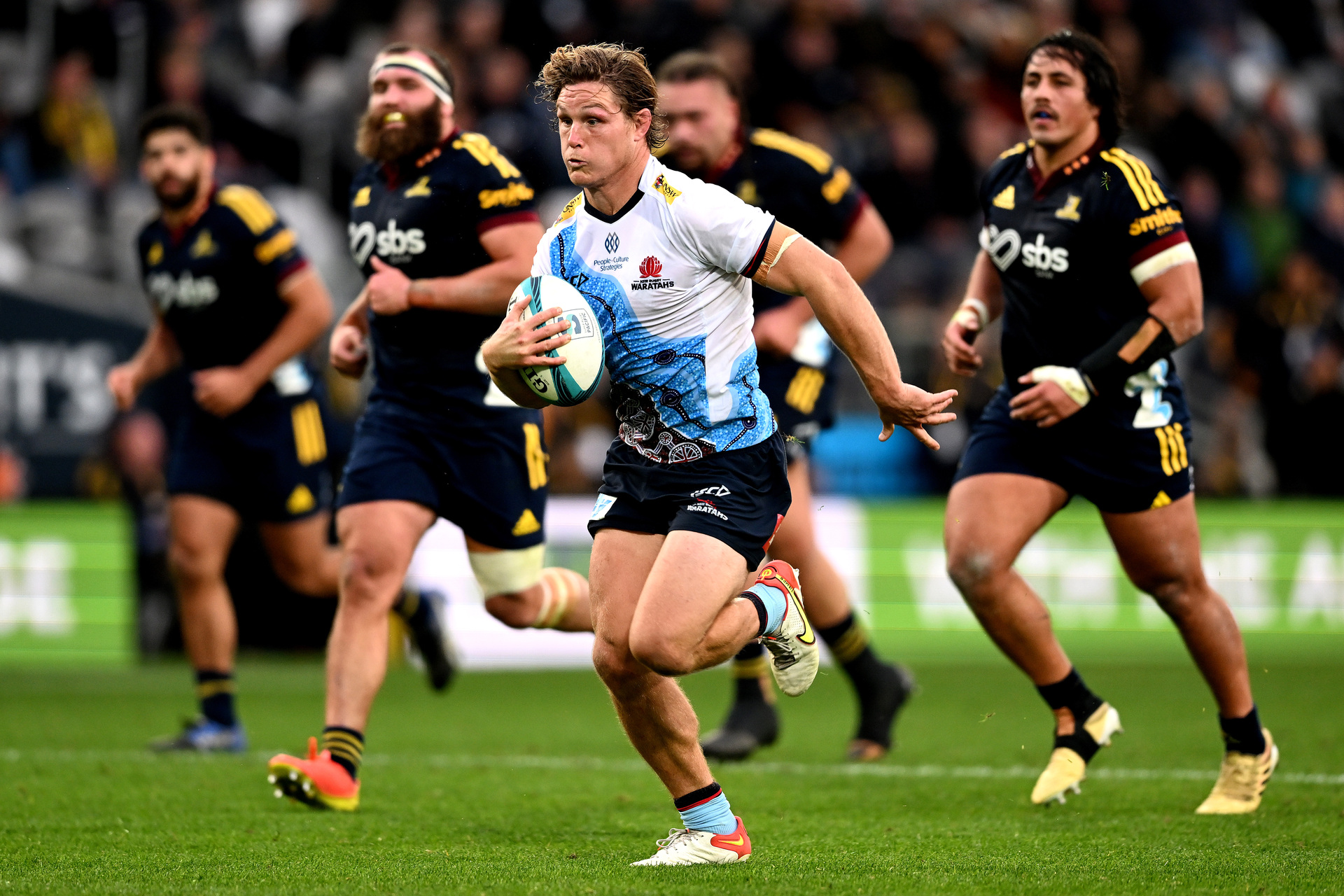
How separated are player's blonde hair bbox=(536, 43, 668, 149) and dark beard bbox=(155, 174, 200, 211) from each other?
358 centimetres

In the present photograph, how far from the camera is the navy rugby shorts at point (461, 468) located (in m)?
6.44

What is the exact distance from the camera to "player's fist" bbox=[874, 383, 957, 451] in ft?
15.5

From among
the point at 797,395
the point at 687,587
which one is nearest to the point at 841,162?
the point at 797,395

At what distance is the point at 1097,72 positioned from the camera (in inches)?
240

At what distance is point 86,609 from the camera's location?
12.2 meters

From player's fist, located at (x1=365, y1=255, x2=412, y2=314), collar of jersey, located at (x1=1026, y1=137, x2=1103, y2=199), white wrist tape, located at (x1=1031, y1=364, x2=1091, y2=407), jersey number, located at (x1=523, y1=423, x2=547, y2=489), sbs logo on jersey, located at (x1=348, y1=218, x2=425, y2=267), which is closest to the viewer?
white wrist tape, located at (x1=1031, y1=364, x2=1091, y2=407)

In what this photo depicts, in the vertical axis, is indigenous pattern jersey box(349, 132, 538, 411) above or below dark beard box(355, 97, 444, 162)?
below

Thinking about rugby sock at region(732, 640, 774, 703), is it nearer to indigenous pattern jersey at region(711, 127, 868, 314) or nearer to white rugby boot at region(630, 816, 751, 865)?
indigenous pattern jersey at region(711, 127, 868, 314)

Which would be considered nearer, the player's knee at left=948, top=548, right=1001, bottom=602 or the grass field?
the grass field

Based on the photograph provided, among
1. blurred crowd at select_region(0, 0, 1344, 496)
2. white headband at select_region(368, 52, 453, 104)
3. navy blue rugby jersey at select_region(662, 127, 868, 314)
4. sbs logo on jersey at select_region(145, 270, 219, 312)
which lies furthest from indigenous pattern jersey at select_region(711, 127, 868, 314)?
blurred crowd at select_region(0, 0, 1344, 496)

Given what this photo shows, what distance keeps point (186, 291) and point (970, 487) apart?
12.7ft

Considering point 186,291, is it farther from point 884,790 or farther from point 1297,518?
point 1297,518

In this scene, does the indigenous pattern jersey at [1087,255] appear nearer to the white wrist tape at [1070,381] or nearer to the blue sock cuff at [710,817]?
the white wrist tape at [1070,381]

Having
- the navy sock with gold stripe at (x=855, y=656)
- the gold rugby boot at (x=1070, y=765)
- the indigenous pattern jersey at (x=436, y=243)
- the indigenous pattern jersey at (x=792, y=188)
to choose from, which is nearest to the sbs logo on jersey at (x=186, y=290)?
the indigenous pattern jersey at (x=436, y=243)
